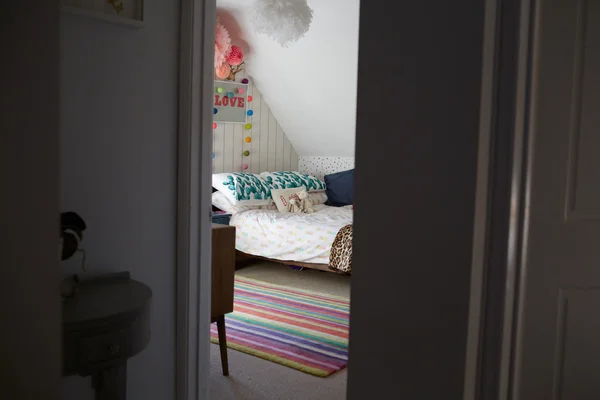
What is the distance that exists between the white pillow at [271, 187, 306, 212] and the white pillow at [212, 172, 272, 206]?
0.07 metres

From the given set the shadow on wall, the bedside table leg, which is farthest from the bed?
the bedside table leg

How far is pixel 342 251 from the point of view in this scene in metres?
4.46

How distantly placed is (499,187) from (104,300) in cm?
131

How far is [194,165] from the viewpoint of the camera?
7.26 ft

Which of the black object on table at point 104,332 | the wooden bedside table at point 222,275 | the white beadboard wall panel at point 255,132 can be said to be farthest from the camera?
the white beadboard wall panel at point 255,132

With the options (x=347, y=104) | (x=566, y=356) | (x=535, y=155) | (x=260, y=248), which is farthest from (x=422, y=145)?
(x=347, y=104)

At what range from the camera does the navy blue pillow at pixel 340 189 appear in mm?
5910

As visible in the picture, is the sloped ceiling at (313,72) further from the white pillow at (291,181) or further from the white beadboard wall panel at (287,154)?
the white pillow at (291,181)

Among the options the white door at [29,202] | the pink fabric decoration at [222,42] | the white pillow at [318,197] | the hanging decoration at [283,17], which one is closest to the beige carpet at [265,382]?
the white door at [29,202]

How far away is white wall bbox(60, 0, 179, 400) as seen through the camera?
1.93 m

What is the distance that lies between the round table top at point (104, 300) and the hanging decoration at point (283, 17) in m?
2.86

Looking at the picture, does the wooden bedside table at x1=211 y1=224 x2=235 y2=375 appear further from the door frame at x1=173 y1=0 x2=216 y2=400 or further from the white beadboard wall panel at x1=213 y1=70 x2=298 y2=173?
the white beadboard wall panel at x1=213 y1=70 x2=298 y2=173

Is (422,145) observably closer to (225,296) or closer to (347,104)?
(225,296)

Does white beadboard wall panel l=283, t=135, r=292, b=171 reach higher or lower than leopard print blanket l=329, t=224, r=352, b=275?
higher
